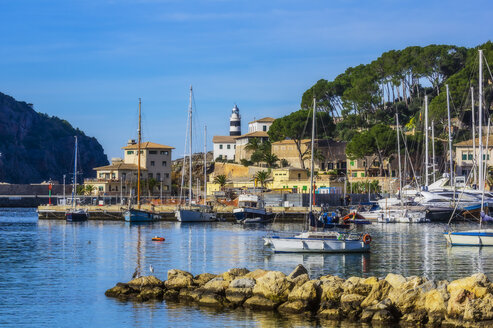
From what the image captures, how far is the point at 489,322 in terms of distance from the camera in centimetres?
2323

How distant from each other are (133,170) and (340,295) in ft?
293

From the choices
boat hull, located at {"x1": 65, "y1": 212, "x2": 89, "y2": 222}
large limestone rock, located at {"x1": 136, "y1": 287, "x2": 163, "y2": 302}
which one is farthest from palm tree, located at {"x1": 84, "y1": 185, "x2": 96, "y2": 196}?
large limestone rock, located at {"x1": 136, "y1": 287, "x2": 163, "y2": 302}

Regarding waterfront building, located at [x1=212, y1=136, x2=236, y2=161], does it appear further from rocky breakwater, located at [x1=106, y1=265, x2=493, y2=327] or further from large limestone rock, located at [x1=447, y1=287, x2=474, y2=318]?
large limestone rock, located at [x1=447, y1=287, x2=474, y2=318]

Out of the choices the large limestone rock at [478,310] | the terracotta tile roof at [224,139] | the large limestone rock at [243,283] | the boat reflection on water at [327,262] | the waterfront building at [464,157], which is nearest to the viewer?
the large limestone rock at [478,310]

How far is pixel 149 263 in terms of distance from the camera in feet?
136

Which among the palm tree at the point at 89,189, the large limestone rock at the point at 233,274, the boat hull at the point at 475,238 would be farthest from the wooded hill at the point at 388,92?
the large limestone rock at the point at 233,274

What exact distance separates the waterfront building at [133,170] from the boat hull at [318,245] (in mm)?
69078

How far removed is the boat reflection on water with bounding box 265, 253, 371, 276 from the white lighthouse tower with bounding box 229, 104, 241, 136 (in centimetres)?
10964

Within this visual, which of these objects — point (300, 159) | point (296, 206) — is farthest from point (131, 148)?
point (296, 206)

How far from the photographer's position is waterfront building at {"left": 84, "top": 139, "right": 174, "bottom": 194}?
112188 millimetres

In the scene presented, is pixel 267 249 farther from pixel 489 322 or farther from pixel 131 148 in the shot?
pixel 131 148

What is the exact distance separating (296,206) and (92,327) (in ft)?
208

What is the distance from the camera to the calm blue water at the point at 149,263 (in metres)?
26.7

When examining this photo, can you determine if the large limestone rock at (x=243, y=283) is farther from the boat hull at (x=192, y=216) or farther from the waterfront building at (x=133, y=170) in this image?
the waterfront building at (x=133, y=170)
